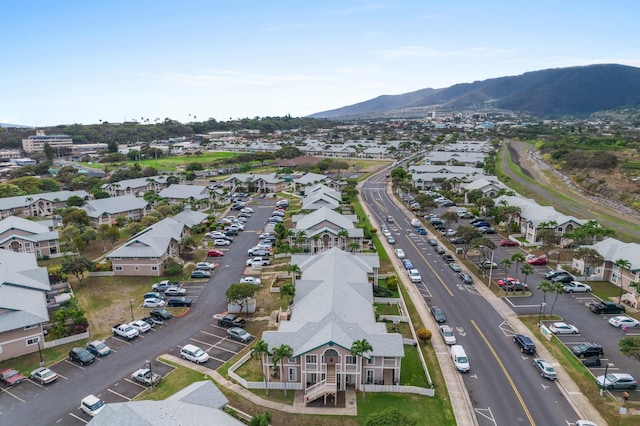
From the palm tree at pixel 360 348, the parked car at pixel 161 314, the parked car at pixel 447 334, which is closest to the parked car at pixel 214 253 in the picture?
the parked car at pixel 161 314

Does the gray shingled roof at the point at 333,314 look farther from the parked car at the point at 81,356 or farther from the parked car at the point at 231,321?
the parked car at the point at 81,356

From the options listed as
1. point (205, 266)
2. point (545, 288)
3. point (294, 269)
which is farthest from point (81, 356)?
point (545, 288)

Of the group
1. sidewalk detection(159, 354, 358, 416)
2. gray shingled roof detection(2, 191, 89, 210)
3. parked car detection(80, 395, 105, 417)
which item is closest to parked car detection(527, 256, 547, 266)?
sidewalk detection(159, 354, 358, 416)

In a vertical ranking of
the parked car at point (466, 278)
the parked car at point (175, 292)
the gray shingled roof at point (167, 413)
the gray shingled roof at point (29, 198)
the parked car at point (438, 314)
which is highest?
the gray shingled roof at point (29, 198)

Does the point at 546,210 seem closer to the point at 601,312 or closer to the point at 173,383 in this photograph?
the point at 601,312

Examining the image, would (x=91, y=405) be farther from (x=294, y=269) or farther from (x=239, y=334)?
(x=294, y=269)

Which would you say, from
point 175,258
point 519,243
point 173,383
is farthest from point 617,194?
point 173,383

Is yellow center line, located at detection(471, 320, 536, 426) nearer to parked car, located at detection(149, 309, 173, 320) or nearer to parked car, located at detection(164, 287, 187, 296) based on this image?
parked car, located at detection(149, 309, 173, 320)
